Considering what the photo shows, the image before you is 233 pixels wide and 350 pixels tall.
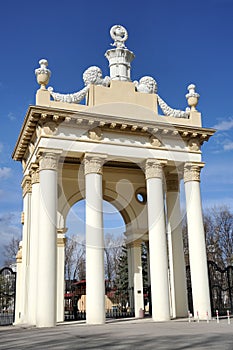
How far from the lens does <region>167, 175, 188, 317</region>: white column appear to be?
22.9 meters

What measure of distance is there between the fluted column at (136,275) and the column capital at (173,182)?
15.1 ft

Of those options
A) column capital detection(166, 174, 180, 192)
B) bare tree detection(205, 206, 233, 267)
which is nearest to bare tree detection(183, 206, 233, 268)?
bare tree detection(205, 206, 233, 267)

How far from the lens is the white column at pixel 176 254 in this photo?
2286 centimetres

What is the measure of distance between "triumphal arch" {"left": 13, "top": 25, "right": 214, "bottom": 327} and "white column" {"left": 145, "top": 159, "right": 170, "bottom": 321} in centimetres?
5

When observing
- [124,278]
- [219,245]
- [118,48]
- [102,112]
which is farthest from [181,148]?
[219,245]

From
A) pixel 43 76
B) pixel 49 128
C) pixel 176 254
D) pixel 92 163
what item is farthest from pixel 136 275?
pixel 43 76

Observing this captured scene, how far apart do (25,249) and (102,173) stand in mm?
5935

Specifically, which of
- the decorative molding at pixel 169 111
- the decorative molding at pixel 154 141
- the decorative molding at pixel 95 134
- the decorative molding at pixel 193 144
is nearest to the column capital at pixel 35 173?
the decorative molding at pixel 95 134

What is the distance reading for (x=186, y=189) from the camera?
74.5 ft

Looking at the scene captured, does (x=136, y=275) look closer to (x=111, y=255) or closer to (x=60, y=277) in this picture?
(x=60, y=277)

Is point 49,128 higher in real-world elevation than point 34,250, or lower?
higher

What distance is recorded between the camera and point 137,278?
26391mm

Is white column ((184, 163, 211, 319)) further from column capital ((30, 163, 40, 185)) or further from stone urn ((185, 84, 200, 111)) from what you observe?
column capital ((30, 163, 40, 185))

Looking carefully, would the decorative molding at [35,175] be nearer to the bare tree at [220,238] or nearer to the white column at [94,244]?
the white column at [94,244]
